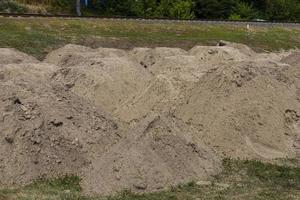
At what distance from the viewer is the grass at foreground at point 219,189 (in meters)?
12.0

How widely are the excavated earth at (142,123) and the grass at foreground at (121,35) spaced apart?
52.5 ft

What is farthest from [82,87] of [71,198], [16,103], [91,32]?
[91,32]

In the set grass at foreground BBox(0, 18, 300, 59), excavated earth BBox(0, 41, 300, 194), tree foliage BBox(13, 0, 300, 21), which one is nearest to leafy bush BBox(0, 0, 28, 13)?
tree foliage BBox(13, 0, 300, 21)

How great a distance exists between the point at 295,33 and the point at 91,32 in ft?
70.9

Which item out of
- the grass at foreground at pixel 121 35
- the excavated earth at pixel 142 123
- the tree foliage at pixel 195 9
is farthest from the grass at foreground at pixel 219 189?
the tree foliage at pixel 195 9

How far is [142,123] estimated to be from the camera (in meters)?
13.8

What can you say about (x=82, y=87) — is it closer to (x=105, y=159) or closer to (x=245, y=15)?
(x=105, y=159)

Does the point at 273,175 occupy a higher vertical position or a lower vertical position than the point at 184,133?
lower

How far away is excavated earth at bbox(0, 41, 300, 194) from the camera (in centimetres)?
1295

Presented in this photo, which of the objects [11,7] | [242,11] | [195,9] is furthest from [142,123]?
[242,11]

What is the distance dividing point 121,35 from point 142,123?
28.8 m

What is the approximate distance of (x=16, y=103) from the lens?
14.2m

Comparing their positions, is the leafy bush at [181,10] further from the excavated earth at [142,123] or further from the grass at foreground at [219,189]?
the grass at foreground at [219,189]

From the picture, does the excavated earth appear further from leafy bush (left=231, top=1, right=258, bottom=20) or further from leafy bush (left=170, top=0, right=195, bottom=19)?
leafy bush (left=231, top=1, right=258, bottom=20)
